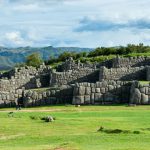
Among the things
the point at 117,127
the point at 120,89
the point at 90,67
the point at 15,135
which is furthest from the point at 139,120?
the point at 90,67

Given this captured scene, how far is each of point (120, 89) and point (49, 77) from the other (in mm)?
A: 13285

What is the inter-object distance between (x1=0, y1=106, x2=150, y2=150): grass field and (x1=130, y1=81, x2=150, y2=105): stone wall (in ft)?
13.3

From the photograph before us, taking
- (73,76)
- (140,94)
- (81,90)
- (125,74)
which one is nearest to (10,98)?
(81,90)

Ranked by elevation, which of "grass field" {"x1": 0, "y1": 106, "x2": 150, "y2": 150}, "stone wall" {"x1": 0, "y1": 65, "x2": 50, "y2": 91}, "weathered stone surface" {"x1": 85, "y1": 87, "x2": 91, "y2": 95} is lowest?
"grass field" {"x1": 0, "y1": 106, "x2": 150, "y2": 150}

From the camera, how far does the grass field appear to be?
18172mm

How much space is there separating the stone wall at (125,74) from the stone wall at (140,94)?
329 inches

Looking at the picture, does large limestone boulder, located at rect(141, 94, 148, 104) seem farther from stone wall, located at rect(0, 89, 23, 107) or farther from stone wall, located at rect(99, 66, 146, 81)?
stone wall, located at rect(0, 89, 23, 107)

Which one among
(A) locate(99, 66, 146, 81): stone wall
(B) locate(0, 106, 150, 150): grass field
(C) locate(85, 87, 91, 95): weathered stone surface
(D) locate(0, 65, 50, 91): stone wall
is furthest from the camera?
(D) locate(0, 65, 50, 91): stone wall

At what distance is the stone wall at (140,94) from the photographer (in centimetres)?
3253

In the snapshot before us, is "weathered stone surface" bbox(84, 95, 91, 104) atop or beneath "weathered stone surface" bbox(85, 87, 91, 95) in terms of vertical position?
beneath

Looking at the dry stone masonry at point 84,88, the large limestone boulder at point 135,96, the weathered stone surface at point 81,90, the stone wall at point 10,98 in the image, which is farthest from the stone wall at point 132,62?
the large limestone boulder at point 135,96

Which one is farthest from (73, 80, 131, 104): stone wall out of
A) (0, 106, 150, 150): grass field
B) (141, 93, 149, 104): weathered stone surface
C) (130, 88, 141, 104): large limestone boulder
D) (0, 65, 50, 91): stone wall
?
(0, 65, 50, 91): stone wall

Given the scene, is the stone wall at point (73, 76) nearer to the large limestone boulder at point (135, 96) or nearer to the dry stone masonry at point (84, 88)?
the dry stone masonry at point (84, 88)

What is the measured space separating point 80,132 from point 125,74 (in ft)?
68.1
